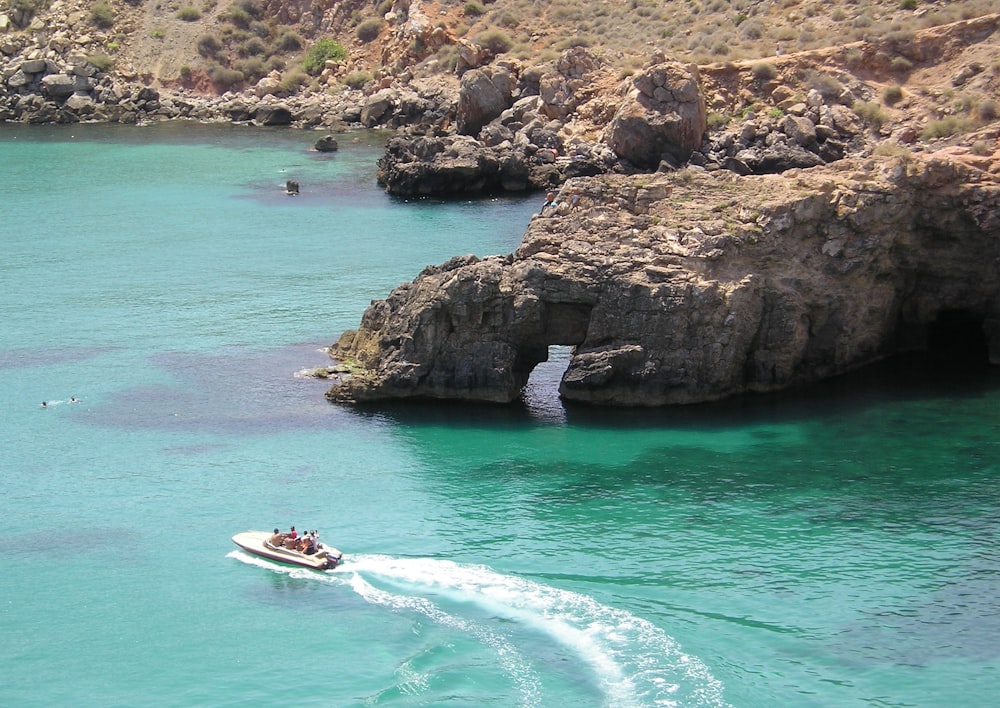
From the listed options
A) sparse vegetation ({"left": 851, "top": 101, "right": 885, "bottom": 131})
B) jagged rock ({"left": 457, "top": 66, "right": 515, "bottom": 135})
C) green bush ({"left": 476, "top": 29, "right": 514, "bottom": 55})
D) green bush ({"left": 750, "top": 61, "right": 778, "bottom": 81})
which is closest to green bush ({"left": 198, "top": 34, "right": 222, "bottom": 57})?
green bush ({"left": 476, "top": 29, "right": 514, "bottom": 55})

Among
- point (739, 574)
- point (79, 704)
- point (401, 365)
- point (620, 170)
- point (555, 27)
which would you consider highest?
point (555, 27)

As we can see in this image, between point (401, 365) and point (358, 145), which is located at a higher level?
point (358, 145)

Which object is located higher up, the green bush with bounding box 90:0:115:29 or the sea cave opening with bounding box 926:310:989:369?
the green bush with bounding box 90:0:115:29

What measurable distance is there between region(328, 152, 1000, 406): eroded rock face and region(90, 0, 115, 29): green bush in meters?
99.4

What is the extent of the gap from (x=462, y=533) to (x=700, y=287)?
12035mm

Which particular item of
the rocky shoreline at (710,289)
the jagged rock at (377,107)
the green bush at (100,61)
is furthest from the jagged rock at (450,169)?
the green bush at (100,61)

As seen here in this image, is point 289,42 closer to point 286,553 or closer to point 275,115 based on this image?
point 275,115

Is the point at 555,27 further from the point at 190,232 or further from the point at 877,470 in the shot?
the point at 877,470

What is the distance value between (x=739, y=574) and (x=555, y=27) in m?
86.1

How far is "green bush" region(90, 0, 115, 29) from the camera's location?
444 feet

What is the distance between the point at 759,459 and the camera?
1599 inches

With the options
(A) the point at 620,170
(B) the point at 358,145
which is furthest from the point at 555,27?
(A) the point at 620,170

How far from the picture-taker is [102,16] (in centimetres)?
13538

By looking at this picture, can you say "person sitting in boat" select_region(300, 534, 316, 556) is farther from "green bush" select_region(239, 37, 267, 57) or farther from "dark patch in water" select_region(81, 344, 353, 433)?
"green bush" select_region(239, 37, 267, 57)
